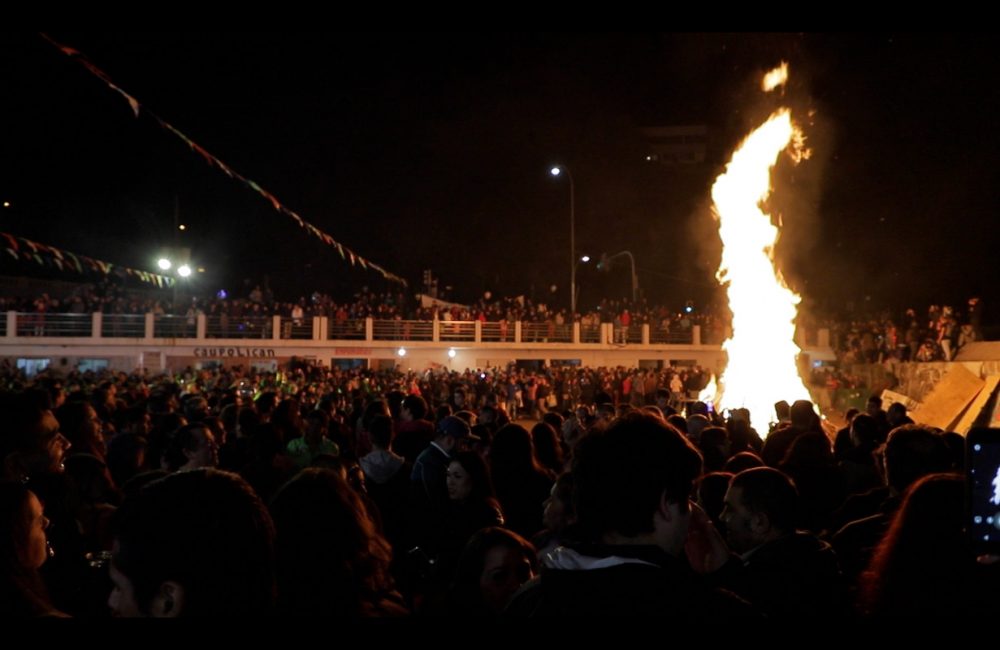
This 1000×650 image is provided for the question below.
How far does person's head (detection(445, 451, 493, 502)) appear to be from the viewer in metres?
4.45

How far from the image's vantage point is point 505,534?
311 cm

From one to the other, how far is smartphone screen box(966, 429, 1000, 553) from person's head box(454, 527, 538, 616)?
5.36 ft

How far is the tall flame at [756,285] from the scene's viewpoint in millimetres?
16328

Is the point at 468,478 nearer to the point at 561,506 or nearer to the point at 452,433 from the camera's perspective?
the point at 561,506

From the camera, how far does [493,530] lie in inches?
124

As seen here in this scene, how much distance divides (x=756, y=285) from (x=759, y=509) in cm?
1477

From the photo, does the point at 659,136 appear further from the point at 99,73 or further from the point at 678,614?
the point at 678,614

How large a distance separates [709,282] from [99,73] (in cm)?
4078

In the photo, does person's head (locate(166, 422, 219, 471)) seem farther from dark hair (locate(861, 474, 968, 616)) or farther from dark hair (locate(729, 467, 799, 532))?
dark hair (locate(861, 474, 968, 616))

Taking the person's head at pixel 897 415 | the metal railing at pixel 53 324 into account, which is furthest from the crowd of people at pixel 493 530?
the metal railing at pixel 53 324

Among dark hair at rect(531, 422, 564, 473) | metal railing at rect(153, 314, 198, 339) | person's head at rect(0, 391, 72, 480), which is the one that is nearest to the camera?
person's head at rect(0, 391, 72, 480)

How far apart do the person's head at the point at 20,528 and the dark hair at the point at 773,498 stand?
282 centimetres

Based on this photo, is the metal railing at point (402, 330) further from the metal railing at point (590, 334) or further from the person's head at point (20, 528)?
the person's head at point (20, 528)

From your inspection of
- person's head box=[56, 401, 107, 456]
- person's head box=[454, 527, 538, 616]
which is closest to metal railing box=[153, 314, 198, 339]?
person's head box=[56, 401, 107, 456]
